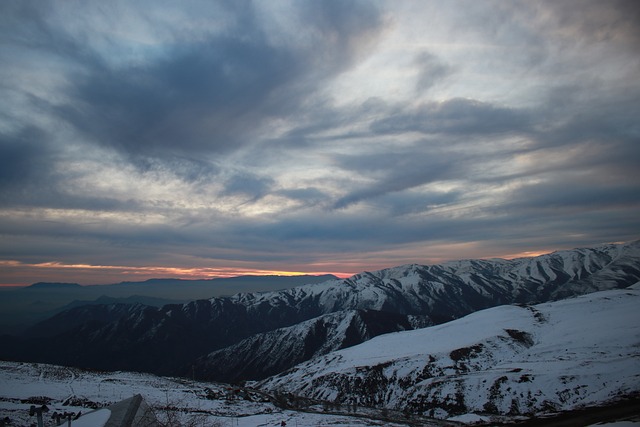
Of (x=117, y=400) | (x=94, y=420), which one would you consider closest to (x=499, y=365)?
(x=117, y=400)

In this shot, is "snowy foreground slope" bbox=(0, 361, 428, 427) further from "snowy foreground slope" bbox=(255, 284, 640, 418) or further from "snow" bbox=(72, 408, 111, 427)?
"snowy foreground slope" bbox=(255, 284, 640, 418)

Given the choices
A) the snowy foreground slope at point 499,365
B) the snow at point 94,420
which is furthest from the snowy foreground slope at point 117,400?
the snowy foreground slope at point 499,365

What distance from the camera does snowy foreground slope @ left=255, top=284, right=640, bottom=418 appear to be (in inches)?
2319

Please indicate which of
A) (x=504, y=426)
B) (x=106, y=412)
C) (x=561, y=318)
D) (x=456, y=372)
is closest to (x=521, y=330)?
(x=561, y=318)

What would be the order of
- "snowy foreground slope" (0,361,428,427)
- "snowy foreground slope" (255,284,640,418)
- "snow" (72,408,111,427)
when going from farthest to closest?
"snowy foreground slope" (255,284,640,418), "snowy foreground slope" (0,361,428,427), "snow" (72,408,111,427)

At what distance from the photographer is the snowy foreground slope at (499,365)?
58.9m

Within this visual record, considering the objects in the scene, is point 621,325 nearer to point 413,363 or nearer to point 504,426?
point 413,363

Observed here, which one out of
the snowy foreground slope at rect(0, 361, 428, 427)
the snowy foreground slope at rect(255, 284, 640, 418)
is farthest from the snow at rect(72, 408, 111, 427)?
the snowy foreground slope at rect(255, 284, 640, 418)

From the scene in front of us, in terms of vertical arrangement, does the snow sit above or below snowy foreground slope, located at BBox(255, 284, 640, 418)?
above

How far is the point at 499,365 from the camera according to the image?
8144 centimetres

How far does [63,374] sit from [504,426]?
281 ft

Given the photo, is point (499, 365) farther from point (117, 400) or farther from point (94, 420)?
point (94, 420)

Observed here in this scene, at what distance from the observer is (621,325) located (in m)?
87.4

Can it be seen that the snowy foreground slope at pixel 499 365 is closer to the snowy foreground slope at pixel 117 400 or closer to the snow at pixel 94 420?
the snowy foreground slope at pixel 117 400
